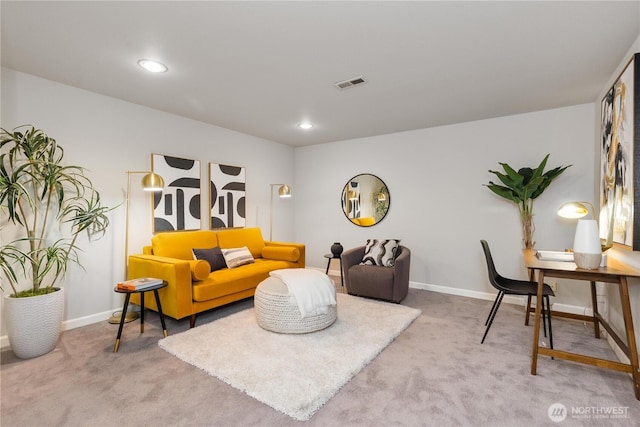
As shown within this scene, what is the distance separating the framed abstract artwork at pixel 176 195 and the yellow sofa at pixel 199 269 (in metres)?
0.19

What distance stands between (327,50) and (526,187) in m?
2.69

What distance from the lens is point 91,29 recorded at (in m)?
1.98

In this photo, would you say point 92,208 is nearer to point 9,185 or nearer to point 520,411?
point 9,185

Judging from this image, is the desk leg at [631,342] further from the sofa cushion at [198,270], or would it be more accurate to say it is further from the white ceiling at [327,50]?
the sofa cushion at [198,270]

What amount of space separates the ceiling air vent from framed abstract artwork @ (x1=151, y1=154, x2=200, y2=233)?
2.22m

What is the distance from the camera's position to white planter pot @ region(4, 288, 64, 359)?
2.29 m

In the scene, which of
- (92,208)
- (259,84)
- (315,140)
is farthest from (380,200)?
(92,208)

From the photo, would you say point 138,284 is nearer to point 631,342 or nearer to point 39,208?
point 39,208

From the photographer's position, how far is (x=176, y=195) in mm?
3770

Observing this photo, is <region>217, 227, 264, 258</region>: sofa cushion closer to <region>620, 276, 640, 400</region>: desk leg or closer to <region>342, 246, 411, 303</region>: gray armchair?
<region>342, 246, 411, 303</region>: gray armchair

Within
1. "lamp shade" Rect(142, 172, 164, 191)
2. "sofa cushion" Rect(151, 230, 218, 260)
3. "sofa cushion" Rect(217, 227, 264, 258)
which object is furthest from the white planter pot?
"sofa cushion" Rect(217, 227, 264, 258)

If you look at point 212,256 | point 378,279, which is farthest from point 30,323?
point 378,279

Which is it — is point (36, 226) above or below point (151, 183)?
below

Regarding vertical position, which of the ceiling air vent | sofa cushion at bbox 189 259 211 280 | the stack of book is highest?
the ceiling air vent
